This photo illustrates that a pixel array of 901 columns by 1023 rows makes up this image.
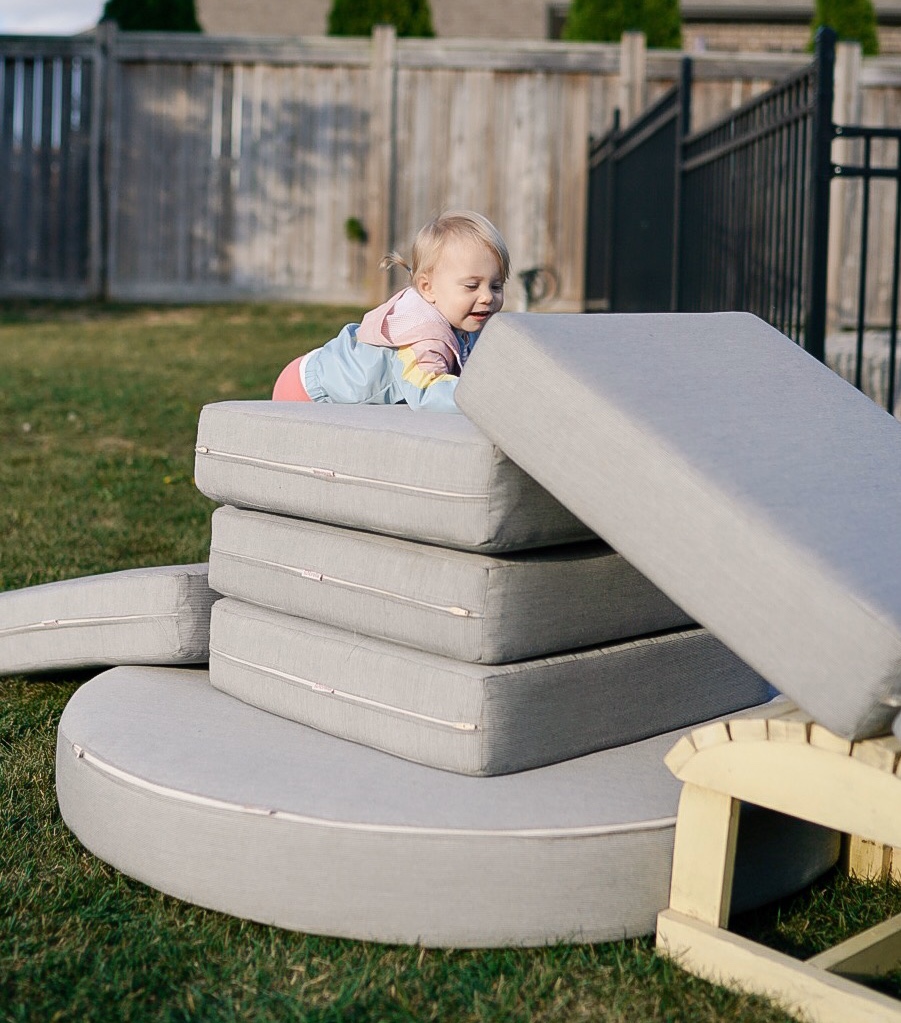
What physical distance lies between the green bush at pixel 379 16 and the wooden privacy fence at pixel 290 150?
7.14 feet

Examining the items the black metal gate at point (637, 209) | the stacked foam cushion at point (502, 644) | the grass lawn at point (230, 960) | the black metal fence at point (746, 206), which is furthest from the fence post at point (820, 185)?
the grass lawn at point (230, 960)

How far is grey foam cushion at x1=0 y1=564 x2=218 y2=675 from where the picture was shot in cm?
290

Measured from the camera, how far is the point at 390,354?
3.09 m

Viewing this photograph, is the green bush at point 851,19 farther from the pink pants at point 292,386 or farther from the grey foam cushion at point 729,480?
the grey foam cushion at point 729,480

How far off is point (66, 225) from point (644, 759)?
32.2ft

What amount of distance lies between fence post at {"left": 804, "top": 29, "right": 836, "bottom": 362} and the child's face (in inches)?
85.8

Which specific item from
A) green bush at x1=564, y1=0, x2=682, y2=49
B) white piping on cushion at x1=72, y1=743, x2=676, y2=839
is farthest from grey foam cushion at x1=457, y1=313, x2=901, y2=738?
green bush at x1=564, y1=0, x2=682, y2=49

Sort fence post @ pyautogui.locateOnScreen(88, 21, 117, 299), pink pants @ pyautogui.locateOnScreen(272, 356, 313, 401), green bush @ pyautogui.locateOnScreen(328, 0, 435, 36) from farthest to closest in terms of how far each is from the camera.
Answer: green bush @ pyautogui.locateOnScreen(328, 0, 435, 36) < fence post @ pyautogui.locateOnScreen(88, 21, 117, 299) < pink pants @ pyautogui.locateOnScreen(272, 356, 313, 401)

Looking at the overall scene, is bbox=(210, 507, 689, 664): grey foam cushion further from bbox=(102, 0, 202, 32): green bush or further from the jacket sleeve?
bbox=(102, 0, 202, 32): green bush

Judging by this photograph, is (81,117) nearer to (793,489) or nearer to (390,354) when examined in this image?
(390,354)

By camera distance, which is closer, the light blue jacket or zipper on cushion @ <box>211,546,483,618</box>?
zipper on cushion @ <box>211,546,483,618</box>

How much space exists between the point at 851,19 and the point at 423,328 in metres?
13.7

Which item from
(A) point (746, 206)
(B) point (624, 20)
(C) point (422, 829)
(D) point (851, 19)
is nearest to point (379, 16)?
(B) point (624, 20)

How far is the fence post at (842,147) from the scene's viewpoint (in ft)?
35.2
